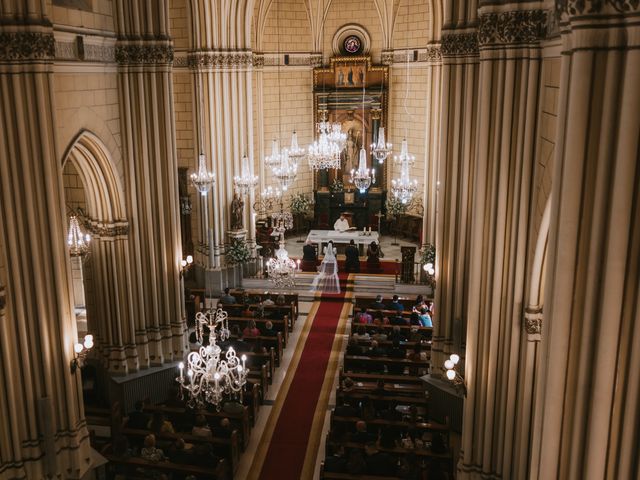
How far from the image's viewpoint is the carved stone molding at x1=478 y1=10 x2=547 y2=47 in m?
9.34

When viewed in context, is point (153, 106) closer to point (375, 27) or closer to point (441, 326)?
point (441, 326)

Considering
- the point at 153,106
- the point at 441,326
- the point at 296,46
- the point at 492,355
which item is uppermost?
the point at 296,46

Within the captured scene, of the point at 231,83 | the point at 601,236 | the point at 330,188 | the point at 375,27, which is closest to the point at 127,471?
the point at 601,236

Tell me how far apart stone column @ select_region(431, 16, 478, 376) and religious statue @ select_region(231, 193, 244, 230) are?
10.5 metres

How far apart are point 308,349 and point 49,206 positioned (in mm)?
10152

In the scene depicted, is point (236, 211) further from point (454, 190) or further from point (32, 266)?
point (32, 266)

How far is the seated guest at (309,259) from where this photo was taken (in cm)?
2634

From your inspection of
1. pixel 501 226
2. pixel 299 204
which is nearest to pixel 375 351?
pixel 501 226

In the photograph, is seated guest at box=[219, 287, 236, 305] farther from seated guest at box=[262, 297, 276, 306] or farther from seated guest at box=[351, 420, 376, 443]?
seated guest at box=[351, 420, 376, 443]

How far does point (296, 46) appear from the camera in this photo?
1199 inches

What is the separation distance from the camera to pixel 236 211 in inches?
969

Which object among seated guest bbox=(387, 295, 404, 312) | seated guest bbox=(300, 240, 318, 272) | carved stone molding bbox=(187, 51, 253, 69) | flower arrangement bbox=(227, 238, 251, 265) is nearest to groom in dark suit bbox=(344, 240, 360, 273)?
seated guest bbox=(300, 240, 318, 272)

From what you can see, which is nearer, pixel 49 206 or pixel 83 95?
pixel 49 206

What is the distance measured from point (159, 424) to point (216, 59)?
13.9 metres
